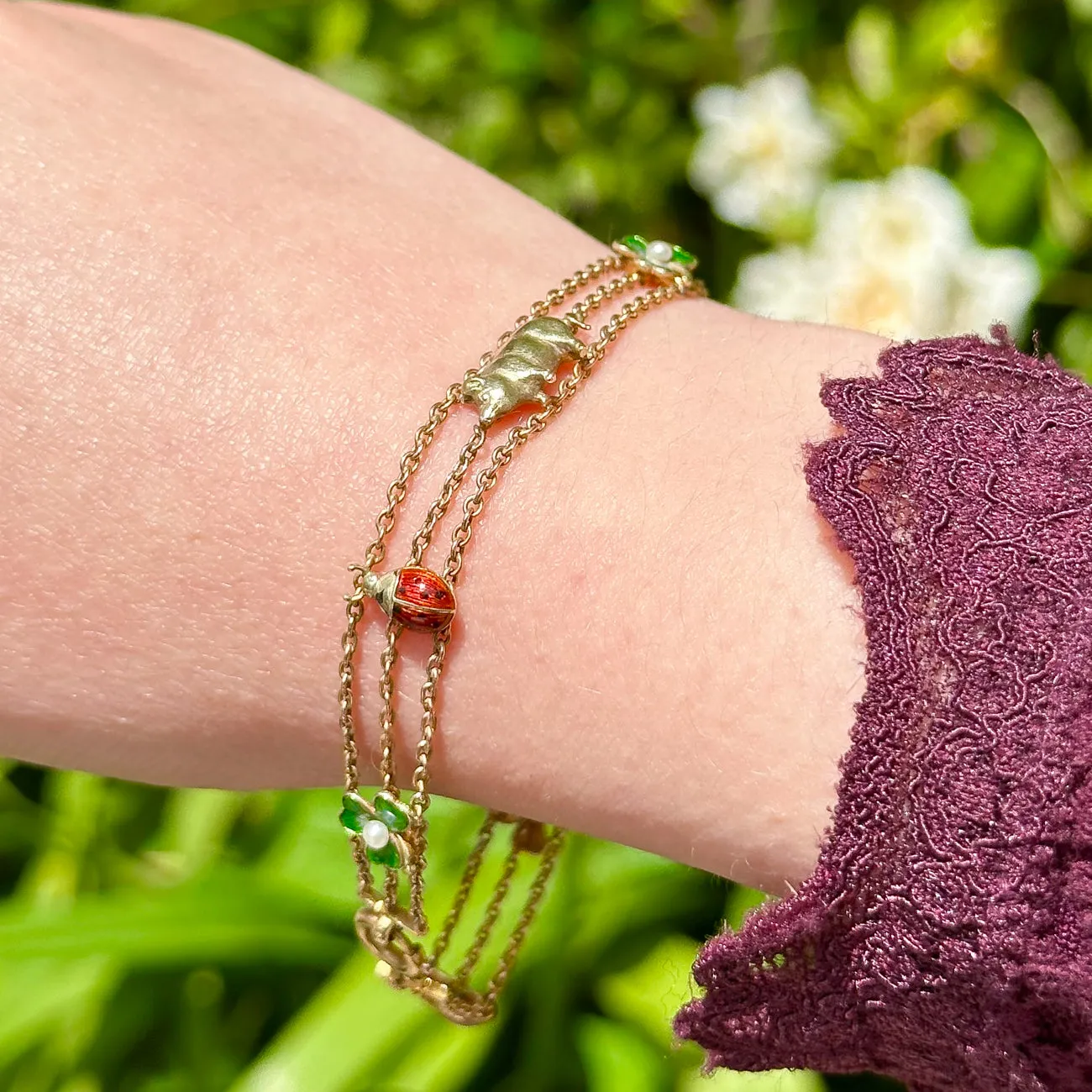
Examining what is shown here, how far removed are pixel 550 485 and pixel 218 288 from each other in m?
0.36

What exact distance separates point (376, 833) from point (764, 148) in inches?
61.3

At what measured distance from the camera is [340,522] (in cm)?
97

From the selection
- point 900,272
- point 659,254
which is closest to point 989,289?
point 900,272

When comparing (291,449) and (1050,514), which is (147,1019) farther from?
(1050,514)

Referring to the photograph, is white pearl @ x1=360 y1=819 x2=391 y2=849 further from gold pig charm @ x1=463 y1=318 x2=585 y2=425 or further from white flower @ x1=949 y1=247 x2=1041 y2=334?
white flower @ x1=949 y1=247 x2=1041 y2=334

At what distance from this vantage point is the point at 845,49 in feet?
7.47

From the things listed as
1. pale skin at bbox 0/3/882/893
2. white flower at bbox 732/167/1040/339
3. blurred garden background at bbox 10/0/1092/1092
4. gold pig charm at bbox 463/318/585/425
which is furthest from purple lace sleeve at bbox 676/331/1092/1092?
white flower at bbox 732/167/1040/339

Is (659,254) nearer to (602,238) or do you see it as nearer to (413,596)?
(413,596)

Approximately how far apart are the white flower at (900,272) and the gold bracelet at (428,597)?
833mm

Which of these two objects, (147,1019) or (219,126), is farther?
(147,1019)

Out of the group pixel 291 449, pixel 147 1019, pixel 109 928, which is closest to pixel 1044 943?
pixel 291 449

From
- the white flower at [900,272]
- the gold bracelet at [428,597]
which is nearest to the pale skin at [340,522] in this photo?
the gold bracelet at [428,597]

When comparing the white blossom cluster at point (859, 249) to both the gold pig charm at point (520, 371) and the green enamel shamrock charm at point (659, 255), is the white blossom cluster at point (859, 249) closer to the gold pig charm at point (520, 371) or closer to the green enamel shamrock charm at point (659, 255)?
the green enamel shamrock charm at point (659, 255)

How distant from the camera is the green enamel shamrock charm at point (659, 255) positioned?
1.15m
